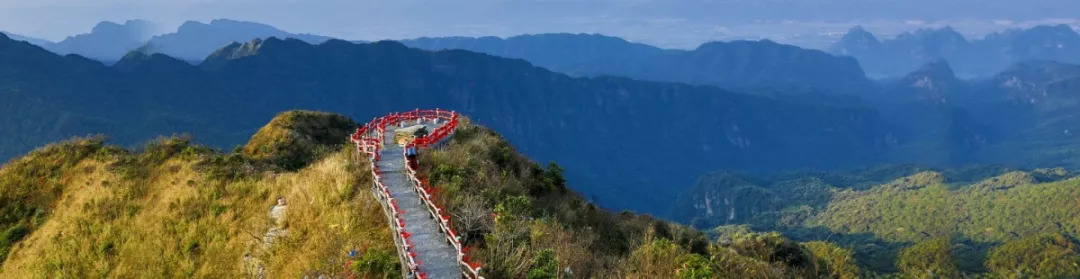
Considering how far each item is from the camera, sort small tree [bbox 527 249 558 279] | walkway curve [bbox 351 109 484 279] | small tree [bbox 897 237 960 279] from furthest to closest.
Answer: small tree [bbox 897 237 960 279] → walkway curve [bbox 351 109 484 279] → small tree [bbox 527 249 558 279]

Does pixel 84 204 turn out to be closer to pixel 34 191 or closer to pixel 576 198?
Answer: pixel 34 191

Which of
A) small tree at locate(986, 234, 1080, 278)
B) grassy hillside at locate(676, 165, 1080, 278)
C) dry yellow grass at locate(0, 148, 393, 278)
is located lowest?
grassy hillside at locate(676, 165, 1080, 278)

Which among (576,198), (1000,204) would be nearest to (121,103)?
(576,198)

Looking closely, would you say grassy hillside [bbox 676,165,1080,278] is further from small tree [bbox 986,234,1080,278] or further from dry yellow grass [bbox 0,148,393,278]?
dry yellow grass [bbox 0,148,393,278]

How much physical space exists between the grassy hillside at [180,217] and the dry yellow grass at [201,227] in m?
0.04

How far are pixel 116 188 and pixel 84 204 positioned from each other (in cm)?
108

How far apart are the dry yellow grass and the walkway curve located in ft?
1.69

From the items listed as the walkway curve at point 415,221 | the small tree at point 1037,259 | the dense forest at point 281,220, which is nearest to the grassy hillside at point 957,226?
the small tree at point 1037,259

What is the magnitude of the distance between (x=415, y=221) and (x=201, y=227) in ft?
22.0

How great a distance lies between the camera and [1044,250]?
9050 cm

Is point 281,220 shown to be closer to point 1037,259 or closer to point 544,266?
point 544,266

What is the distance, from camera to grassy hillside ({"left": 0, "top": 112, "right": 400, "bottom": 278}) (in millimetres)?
13234

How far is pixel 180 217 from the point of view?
17.4 meters

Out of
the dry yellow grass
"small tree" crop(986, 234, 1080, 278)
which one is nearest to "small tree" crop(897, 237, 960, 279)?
"small tree" crop(986, 234, 1080, 278)
